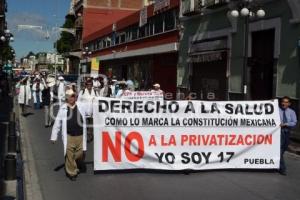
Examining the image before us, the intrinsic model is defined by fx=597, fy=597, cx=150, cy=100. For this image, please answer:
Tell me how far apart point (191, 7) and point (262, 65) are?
8.56m

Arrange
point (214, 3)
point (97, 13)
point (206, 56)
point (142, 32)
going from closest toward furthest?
point (214, 3) → point (206, 56) → point (142, 32) → point (97, 13)

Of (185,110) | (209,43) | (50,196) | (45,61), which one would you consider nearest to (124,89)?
(209,43)

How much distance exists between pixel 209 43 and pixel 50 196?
18.3 meters

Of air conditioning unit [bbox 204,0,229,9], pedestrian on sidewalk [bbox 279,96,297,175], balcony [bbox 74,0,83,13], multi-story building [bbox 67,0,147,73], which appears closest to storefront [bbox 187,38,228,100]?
air conditioning unit [bbox 204,0,229,9]

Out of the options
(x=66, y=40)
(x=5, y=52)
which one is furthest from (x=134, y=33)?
(x=66, y=40)

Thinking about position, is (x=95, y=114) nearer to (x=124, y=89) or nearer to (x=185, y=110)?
(x=185, y=110)

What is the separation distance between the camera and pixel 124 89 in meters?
20.8

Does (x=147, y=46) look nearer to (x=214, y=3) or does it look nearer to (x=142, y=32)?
(x=142, y=32)

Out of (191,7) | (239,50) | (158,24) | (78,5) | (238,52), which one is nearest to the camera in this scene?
(239,50)

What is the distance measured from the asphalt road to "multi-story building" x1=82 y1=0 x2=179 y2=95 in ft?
63.8

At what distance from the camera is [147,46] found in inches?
1592

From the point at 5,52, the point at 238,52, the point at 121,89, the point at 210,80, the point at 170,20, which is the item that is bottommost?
the point at 121,89

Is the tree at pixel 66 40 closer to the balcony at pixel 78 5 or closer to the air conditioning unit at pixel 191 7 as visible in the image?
the balcony at pixel 78 5

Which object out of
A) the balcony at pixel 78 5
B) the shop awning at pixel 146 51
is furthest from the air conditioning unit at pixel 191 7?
the balcony at pixel 78 5
